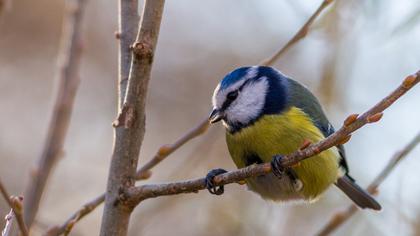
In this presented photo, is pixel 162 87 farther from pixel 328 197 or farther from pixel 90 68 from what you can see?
pixel 328 197

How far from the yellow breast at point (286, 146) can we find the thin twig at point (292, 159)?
625 mm

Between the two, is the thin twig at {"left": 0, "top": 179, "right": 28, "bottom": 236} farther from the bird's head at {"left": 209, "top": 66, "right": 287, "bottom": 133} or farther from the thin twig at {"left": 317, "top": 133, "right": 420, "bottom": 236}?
the bird's head at {"left": 209, "top": 66, "right": 287, "bottom": 133}

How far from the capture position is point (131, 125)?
5.58 feet

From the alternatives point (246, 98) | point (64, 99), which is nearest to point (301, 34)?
point (246, 98)

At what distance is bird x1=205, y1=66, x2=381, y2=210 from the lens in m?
2.29

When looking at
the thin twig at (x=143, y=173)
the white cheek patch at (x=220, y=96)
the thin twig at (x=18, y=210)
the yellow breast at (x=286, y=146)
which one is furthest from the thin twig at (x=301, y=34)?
the thin twig at (x=18, y=210)

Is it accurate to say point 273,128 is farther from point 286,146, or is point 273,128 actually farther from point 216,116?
point 216,116

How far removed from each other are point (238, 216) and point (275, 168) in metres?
1.49

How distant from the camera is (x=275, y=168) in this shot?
1708 millimetres

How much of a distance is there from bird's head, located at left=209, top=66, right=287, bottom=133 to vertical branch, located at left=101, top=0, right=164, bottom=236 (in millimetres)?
628

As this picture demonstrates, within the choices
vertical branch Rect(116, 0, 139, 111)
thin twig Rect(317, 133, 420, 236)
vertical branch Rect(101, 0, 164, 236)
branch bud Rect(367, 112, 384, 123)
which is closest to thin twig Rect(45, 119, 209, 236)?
vertical branch Rect(101, 0, 164, 236)

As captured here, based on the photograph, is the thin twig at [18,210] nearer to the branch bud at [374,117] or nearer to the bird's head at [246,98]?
the branch bud at [374,117]

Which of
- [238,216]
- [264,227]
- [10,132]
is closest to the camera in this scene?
Answer: [264,227]

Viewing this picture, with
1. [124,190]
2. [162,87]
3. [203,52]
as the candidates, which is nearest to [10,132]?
[162,87]
